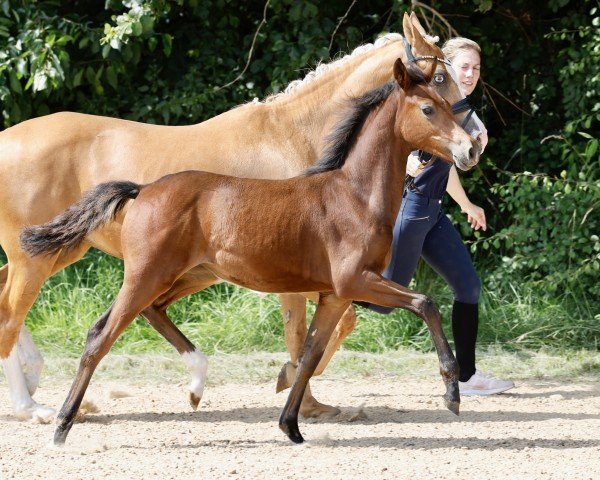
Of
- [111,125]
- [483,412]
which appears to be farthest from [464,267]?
[111,125]

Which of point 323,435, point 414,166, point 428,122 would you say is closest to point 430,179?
point 414,166

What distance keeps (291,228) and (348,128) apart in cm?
59

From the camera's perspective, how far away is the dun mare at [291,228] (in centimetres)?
451

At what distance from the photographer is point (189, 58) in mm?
8773

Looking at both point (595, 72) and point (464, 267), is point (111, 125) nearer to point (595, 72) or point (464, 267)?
point (464, 267)

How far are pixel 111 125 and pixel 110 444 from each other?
1.93 metres

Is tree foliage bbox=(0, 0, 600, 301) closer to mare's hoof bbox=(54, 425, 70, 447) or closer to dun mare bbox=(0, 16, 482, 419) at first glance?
dun mare bbox=(0, 16, 482, 419)

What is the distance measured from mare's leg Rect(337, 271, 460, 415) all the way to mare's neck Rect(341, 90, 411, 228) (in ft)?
1.08

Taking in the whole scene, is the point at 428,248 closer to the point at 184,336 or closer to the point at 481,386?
the point at 481,386

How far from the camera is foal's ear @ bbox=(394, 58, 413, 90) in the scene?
15.0 feet

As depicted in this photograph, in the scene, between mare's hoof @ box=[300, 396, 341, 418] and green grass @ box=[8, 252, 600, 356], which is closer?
mare's hoof @ box=[300, 396, 341, 418]

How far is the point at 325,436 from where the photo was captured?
4.80 metres

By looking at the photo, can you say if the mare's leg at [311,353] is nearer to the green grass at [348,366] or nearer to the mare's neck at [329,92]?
the mare's neck at [329,92]

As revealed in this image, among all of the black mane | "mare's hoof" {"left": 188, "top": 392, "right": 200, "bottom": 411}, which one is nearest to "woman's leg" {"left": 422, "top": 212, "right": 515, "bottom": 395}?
the black mane
